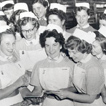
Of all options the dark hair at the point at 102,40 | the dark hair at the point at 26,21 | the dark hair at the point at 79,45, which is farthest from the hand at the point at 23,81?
the dark hair at the point at 102,40

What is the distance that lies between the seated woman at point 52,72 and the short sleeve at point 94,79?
309 mm

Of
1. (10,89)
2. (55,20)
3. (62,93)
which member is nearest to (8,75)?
(10,89)

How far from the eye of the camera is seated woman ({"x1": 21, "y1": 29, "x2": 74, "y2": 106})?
2.52 meters

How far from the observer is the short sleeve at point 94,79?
2.21 m

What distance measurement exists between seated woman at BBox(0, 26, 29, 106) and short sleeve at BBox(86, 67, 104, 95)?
2.17ft

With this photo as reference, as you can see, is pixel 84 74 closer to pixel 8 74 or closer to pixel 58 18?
pixel 8 74

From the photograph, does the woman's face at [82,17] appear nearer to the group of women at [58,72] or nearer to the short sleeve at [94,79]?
the group of women at [58,72]

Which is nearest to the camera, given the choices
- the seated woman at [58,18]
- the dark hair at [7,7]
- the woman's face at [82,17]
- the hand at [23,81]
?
the hand at [23,81]

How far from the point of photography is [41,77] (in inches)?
99.6

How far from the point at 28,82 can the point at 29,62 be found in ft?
1.48

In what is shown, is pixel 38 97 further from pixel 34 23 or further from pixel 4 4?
pixel 4 4

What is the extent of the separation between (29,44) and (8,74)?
2.36 feet

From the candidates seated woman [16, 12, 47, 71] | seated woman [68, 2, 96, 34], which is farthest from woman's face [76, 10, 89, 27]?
seated woman [16, 12, 47, 71]

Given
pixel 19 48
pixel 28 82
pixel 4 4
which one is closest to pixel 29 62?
pixel 19 48
